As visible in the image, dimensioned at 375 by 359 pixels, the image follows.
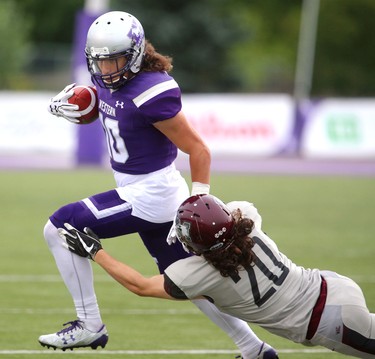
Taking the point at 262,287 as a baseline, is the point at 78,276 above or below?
below

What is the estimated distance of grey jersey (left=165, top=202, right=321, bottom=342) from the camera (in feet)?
18.1

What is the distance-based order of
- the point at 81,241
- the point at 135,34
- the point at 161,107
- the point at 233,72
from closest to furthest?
the point at 81,241 < the point at 161,107 < the point at 135,34 < the point at 233,72

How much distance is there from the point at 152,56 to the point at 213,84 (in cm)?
3516

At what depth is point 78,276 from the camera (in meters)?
6.30

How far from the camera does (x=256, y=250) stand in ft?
18.2

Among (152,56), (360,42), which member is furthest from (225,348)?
(360,42)

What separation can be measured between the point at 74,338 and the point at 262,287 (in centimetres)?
135

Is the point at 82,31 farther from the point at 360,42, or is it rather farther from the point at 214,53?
the point at 360,42

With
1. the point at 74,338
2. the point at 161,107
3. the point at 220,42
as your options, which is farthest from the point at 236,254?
the point at 220,42

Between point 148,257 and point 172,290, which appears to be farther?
point 148,257

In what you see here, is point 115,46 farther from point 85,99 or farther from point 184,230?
point 184,230

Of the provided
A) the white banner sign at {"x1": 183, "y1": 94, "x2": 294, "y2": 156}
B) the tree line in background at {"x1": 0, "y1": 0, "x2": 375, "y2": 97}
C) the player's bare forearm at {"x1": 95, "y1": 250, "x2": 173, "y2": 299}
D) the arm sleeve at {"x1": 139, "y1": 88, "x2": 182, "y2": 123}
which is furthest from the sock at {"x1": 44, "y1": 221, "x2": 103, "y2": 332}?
the tree line in background at {"x1": 0, "y1": 0, "x2": 375, "y2": 97}

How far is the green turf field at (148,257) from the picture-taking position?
7.36 m

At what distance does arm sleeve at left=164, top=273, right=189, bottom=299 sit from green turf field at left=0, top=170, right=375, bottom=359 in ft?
4.93
